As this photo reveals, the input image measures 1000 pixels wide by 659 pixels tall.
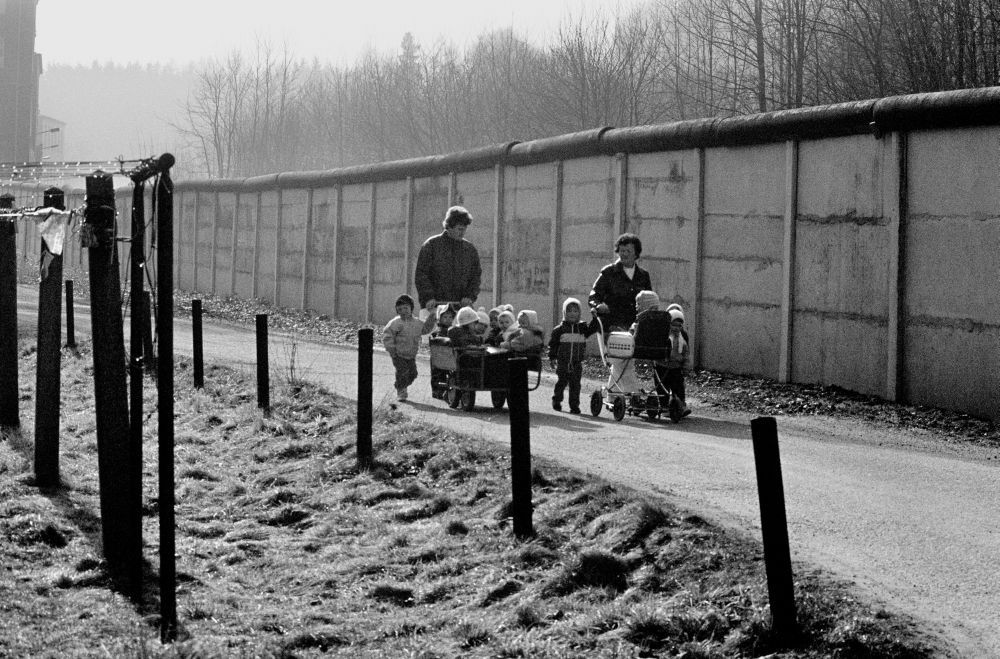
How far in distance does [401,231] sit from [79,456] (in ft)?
45.6

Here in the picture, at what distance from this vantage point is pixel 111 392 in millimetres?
7984

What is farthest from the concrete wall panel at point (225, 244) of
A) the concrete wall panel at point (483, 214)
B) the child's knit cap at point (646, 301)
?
the child's knit cap at point (646, 301)

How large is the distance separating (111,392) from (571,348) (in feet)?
18.0

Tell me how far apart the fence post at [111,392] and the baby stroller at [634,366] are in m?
5.24

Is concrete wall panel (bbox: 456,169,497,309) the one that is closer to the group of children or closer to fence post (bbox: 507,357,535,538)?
the group of children

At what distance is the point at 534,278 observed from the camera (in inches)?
810

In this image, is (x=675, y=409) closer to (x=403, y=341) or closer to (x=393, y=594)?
(x=403, y=341)

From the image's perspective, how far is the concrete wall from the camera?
1341 centimetres

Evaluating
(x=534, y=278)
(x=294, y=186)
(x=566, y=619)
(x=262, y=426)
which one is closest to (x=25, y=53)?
(x=294, y=186)

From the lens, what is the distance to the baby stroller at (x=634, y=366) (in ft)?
40.4

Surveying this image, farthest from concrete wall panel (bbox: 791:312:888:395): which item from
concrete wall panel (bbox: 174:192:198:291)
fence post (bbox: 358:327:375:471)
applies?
concrete wall panel (bbox: 174:192:198:291)

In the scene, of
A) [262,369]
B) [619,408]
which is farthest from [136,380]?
[262,369]

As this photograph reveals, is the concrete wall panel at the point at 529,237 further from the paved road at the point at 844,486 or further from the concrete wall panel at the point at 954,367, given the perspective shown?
the concrete wall panel at the point at 954,367

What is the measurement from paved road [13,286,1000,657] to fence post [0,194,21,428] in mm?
3100
